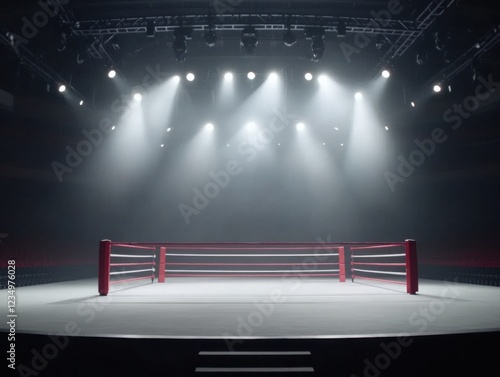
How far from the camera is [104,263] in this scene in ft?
15.6

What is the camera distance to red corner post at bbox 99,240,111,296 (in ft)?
15.5

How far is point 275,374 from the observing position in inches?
91.0

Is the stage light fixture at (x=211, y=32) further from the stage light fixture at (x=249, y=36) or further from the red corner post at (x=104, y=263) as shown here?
the red corner post at (x=104, y=263)

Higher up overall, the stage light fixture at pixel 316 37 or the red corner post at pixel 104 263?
the stage light fixture at pixel 316 37

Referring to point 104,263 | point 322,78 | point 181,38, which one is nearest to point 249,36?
point 181,38

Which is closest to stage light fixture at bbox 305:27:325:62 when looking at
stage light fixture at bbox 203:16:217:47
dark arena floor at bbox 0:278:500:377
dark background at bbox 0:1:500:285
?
dark background at bbox 0:1:500:285

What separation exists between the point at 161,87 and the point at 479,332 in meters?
8.60

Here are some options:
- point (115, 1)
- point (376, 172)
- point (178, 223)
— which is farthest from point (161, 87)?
point (376, 172)

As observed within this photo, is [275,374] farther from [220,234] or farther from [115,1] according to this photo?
[220,234]

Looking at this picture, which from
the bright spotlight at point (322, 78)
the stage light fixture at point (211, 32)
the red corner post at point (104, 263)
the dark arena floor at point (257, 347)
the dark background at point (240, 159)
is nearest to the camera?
the dark arena floor at point (257, 347)

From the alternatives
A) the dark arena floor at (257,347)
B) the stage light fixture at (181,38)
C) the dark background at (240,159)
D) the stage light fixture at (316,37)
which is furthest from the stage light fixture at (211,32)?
the dark arena floor at (257,347)

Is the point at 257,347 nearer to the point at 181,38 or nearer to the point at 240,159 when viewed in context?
the point at 181,38

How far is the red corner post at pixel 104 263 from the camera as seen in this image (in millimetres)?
4734

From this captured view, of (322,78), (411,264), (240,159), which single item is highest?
(322,78)
